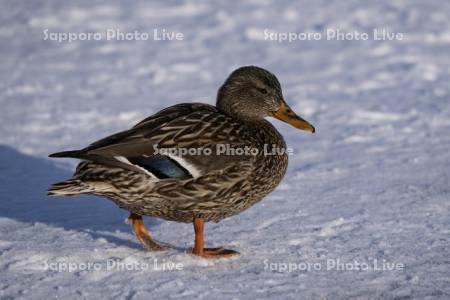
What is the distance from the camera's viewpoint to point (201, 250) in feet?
17.3

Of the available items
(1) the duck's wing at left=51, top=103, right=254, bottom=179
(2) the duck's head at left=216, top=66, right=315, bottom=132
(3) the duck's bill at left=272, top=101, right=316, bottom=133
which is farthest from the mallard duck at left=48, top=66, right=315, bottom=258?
(3) the duck's bill at left=272, top=101, right=316, bottom=133

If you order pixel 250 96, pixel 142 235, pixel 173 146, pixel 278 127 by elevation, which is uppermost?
pixel 278 127

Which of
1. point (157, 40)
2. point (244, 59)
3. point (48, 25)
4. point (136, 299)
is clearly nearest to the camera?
point (136, 299)

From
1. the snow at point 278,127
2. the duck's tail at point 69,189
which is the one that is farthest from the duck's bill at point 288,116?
the duck's tail at point 69,189

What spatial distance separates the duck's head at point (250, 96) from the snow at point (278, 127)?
0.83 metres

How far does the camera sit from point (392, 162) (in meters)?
7.15

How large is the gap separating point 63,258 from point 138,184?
74cm

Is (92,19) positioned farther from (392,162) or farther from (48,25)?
(392,162)

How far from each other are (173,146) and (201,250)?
73 cm

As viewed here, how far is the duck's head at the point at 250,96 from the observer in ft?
19.1

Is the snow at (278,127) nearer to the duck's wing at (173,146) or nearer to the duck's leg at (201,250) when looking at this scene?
the duck's leg at (201,250)

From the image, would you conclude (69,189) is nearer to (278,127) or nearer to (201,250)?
(201,250)

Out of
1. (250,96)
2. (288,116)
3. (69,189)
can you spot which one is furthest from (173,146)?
(288,116)

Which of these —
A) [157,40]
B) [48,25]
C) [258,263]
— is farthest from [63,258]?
[48,25]
